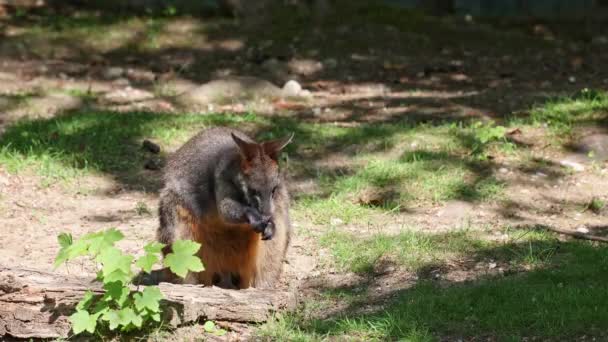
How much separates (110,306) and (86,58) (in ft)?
23.3

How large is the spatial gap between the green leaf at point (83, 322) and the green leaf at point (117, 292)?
0.42 ft

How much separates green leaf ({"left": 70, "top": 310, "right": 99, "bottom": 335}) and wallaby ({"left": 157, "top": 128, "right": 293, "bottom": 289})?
3.32 ft

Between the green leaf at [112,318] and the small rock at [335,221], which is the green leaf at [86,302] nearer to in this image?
the green leaf at [112,318]

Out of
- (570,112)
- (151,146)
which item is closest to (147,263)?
(151,146)

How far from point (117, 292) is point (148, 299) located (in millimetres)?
167

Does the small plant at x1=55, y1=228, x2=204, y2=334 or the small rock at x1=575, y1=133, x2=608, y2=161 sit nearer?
the small plant at x1=55, y1=228, x2=204, y2=334

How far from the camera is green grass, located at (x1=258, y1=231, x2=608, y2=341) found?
4.86m

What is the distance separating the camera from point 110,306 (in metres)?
4.76

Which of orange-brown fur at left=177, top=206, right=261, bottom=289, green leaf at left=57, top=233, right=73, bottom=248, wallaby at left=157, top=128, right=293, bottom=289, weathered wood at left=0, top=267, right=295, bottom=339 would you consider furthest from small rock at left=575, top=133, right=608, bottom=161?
green leaf at left=57, top=233, right=73, bottom=248

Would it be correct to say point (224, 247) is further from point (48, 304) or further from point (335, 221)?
point (335, 221)

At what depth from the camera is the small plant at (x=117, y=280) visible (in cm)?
461

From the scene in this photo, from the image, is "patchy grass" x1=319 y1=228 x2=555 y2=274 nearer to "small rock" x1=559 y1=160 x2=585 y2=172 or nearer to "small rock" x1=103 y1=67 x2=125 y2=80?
"small rock" x1=559 y1=160 x2=585 y2=172

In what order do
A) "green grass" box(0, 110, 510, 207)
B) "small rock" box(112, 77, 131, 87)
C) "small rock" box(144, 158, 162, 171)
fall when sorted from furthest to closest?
1. "small rock" box(112, 77, 131, 87)
2. "small rock" box(144, 158, 162, 171)
3. "green grass" box(0, 110, 510, 207)

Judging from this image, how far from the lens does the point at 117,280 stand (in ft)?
15.2
